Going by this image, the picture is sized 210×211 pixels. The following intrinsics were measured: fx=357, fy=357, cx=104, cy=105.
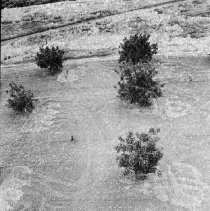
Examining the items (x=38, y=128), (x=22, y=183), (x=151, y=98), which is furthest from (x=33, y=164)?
(x=151, y=98)

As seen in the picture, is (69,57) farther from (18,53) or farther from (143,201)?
(143,201)

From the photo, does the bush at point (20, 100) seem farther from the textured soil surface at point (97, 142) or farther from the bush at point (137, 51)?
the bush at point (137, 51)

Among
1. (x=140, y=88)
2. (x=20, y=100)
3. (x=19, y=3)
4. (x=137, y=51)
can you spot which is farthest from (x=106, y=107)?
(x=19, y=3)

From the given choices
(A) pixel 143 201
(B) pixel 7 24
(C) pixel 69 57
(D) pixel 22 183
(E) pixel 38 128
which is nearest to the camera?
(A) pixel 143 201

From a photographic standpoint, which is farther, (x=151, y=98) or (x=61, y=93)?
(x=61, y=93)

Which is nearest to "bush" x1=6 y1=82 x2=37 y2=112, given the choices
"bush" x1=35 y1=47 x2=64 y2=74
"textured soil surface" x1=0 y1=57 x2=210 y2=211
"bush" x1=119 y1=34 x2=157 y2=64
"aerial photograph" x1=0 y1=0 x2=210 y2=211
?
"aerial photograph" x1=0 y1=0 x2=210 y2=211

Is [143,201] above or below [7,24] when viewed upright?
below
